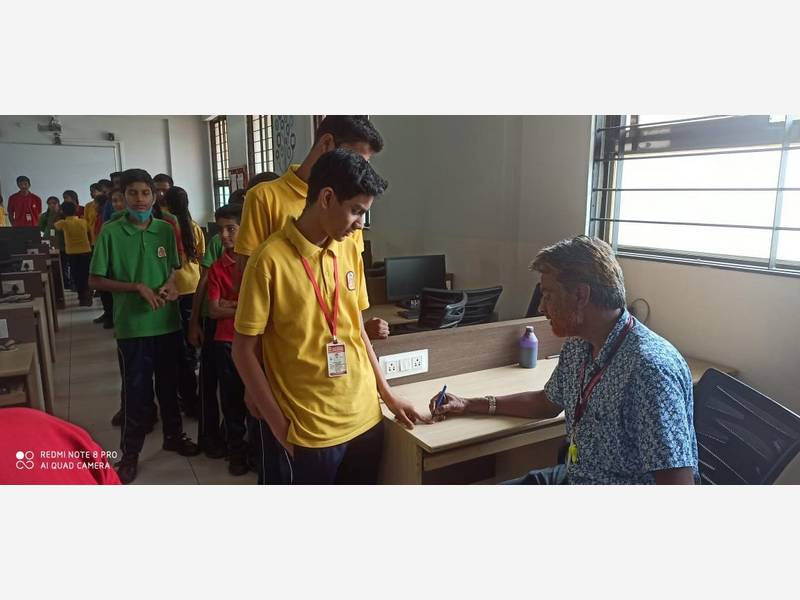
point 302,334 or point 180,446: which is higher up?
point 302,334

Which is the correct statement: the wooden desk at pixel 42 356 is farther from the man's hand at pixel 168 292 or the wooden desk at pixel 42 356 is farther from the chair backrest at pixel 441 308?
the chair backrest at pixel 441 308

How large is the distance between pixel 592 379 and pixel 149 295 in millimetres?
1895

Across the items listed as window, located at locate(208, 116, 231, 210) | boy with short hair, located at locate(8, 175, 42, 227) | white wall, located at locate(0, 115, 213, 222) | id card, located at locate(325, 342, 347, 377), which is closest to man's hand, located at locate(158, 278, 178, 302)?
id card, located at locate(325, 342, 347, 377)

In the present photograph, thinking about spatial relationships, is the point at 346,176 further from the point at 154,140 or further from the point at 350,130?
the point at 154,140

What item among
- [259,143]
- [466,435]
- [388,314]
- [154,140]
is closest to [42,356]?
[388,314]

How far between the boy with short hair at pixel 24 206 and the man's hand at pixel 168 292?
20.6 feet

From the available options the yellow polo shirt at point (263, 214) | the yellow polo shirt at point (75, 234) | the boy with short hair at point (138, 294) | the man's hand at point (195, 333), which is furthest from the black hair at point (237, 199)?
the yellow polo shirt at point (75, 234)

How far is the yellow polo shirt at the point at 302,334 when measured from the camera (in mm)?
1340

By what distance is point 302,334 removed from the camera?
1383 mm

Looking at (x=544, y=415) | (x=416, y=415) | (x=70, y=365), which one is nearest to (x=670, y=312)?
(x=544, y=415)

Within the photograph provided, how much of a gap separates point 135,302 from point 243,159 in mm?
6234

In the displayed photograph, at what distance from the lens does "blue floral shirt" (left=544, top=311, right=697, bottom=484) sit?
1179 mm
